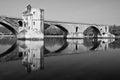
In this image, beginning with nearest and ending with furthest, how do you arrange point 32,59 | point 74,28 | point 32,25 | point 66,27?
1. point 32,59
2. point 32,25
3. point 66,27
4. point 74,28

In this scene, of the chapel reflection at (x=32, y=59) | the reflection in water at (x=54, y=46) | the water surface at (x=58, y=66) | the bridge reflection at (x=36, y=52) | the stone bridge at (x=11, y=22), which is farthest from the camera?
the stone bridge at (x=11, y=22)

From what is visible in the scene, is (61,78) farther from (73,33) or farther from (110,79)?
(73,33)

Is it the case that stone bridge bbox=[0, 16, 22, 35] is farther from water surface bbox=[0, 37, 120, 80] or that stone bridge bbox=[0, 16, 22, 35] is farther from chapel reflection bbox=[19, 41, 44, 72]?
water surface bbox=[0, 37, 120, 80]

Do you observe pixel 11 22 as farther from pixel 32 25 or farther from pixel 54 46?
pixel 54 46

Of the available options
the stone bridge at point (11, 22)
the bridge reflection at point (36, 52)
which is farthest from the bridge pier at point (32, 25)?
the bridge reflection at point (36, 52)

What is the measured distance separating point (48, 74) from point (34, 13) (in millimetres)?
37556

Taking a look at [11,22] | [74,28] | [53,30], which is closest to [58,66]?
[11,22]

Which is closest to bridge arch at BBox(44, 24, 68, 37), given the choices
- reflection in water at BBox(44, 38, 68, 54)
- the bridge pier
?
Result: the bridge pier

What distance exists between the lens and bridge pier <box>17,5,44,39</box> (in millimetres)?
44219

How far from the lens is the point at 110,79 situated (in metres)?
8.39

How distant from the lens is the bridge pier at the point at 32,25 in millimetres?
44219

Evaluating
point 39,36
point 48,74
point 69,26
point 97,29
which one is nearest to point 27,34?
point 39,36

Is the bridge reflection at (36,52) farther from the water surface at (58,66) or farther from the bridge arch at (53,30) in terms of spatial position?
the bridge arch at (53,30)

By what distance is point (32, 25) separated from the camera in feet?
149
